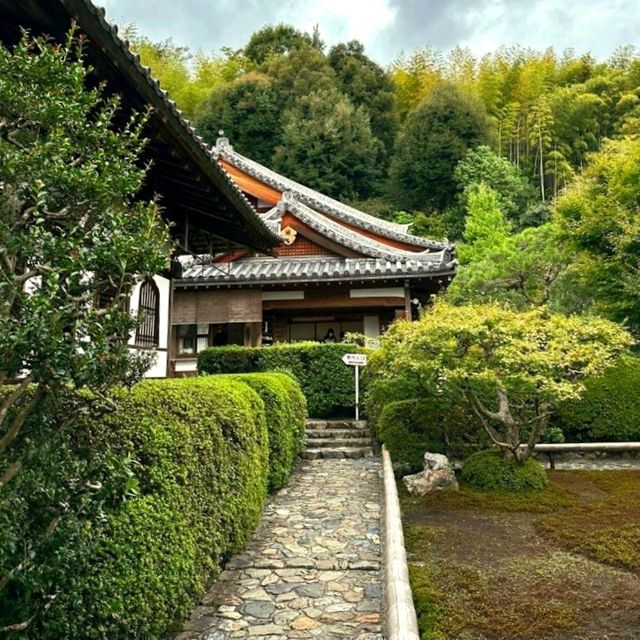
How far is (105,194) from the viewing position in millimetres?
2260

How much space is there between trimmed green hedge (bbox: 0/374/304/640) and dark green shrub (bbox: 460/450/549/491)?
11.5ft

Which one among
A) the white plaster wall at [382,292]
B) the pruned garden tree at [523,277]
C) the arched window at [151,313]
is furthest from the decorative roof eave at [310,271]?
the arched window at [151,313]

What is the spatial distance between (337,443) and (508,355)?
168 inches

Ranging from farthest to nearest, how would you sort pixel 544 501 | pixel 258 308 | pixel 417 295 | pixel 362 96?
1. pixel 362 96
2. pixel 417 295
3. pixel 258 308
4. pixel 544 501

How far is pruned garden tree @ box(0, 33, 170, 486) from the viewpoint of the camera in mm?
1837

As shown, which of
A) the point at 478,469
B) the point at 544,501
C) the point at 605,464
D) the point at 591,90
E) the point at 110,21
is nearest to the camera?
the point at 110,21

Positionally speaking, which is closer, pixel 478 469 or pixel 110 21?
pixel 110 21

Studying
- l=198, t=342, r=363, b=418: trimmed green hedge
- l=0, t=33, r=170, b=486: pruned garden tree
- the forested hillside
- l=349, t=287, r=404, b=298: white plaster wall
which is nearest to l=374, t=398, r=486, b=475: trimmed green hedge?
l=198, t=342, r=363, b=418: trimmed green hedge

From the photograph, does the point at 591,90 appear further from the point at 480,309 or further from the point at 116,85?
the point at 116,85

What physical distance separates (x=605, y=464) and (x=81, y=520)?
8.72 meters

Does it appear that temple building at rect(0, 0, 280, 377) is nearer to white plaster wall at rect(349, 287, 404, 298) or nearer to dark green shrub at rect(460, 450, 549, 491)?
dark green shrub at rect(460, 450, 549, 491)

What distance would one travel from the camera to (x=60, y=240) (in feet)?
6.66

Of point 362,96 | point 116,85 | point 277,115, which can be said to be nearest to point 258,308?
point 116,85

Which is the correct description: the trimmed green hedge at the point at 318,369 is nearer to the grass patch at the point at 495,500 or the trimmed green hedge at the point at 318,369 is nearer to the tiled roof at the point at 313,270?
the tiled roof at the point at 313,270
